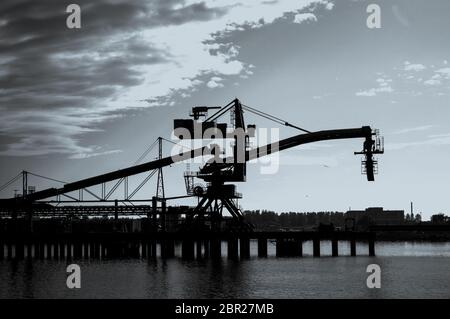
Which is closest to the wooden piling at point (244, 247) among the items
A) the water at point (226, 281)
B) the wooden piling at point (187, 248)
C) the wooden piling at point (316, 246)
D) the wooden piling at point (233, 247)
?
the wooden piling at point (233, 247)

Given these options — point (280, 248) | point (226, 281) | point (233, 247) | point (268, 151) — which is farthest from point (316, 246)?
point (226, 281)

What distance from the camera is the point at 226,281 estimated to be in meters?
53.4

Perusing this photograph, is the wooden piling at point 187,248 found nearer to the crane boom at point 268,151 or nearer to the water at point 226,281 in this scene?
the water at point 226,281

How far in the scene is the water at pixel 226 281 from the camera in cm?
4669

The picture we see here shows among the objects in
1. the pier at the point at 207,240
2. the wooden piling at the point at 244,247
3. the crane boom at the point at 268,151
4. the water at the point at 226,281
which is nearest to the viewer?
the water at the point at 226,281

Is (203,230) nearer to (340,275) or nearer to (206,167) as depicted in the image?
(206,167)

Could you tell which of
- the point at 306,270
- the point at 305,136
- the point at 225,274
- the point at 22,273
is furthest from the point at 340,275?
the point at 22,273

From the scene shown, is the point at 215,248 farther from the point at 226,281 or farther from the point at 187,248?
the point at 226,281

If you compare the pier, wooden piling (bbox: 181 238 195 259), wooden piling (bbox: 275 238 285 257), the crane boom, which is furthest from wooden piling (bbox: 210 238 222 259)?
the crane boom

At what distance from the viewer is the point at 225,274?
194 ft

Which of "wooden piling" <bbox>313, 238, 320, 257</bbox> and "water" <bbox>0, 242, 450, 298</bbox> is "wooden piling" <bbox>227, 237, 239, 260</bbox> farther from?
"wooden piling" <bbox>313, 238, 320, 257</bbox>

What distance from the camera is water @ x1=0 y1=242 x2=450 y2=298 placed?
46.7 metres

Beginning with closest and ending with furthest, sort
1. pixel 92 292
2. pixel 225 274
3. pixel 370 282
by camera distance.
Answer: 1. pixel 92 292
2. pixel 370 282
3. pixel 225 274
